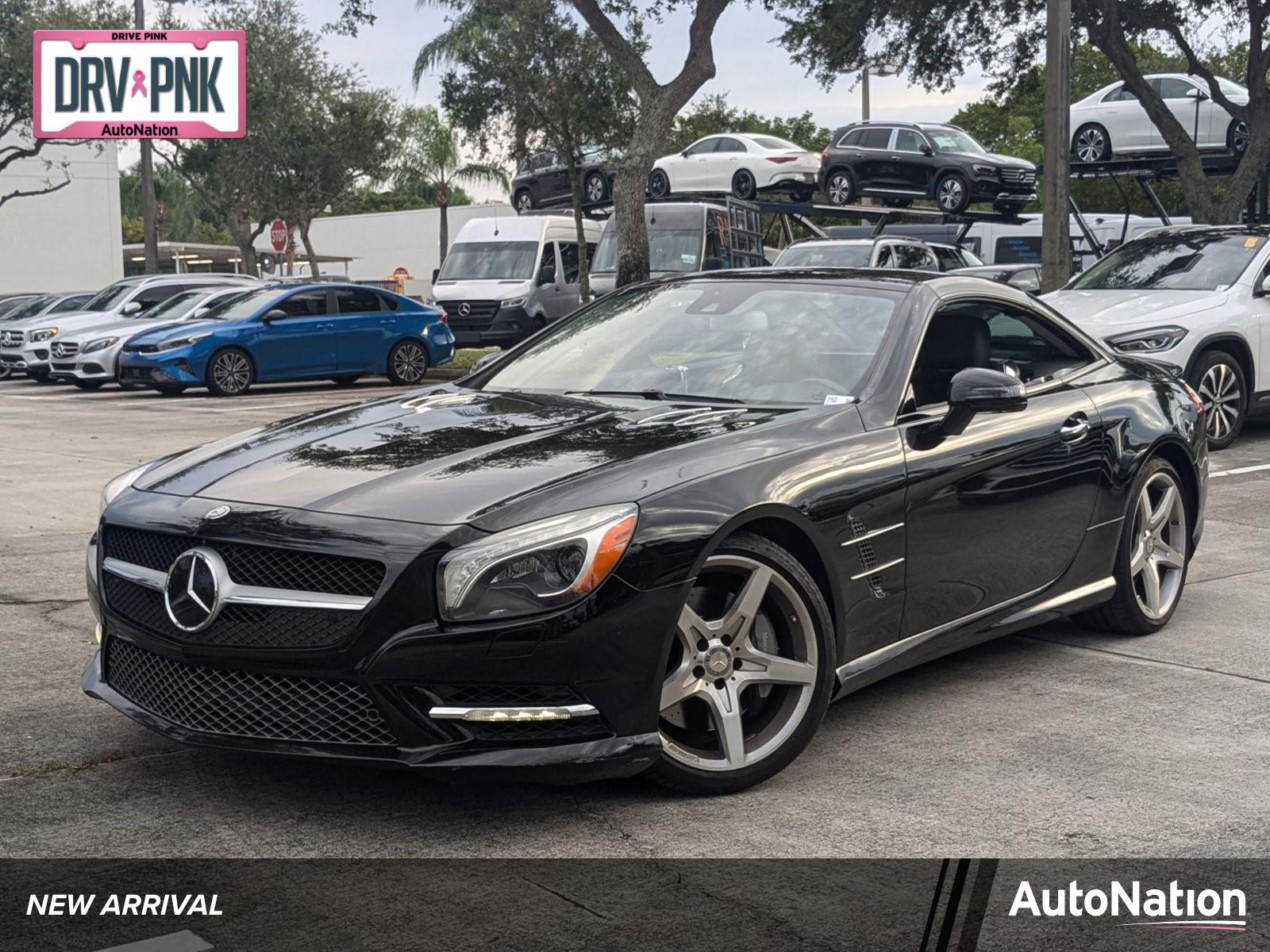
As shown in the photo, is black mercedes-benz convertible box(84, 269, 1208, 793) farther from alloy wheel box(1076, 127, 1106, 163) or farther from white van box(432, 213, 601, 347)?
alloy wheel box(1076, 127, 1106, 163)

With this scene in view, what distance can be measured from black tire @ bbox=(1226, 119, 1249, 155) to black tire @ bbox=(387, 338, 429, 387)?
14194mm

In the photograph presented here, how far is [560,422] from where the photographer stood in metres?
5.06

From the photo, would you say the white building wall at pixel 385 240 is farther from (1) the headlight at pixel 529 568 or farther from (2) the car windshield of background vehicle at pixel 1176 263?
(1) the headlight at pixel 529 568

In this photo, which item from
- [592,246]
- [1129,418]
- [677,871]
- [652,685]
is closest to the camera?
[677,871]

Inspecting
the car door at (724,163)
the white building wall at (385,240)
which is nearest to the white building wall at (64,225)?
the white building wall at (385,240)

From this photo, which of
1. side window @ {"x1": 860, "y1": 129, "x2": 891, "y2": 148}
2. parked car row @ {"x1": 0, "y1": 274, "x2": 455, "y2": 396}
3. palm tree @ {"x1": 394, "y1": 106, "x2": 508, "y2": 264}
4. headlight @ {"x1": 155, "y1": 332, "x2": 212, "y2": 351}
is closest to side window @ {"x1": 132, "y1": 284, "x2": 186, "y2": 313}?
parked car row @ {"x1": 0, "y1": 274, "x2": 455, "y2": 396}

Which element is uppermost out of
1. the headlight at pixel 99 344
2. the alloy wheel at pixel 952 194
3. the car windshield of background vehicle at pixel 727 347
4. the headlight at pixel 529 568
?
the alloy wheel at pixel 952 194

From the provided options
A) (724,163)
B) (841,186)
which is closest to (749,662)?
(841,186)

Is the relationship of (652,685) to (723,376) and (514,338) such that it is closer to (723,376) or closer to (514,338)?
(723,376)

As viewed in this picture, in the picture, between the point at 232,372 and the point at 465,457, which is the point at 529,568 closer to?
the point at 465,457

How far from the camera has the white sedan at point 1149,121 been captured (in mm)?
27547

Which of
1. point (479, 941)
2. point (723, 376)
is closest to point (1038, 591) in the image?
point (723, 376)

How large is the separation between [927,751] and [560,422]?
1.52 m

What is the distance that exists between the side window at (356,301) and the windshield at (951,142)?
10587 mm
